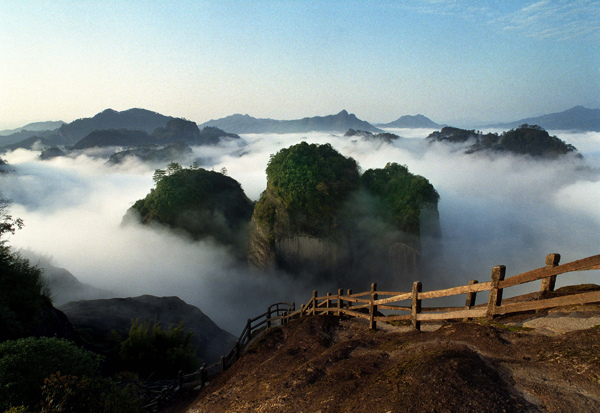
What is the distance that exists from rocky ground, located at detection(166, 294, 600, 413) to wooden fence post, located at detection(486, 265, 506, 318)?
31 centimetres

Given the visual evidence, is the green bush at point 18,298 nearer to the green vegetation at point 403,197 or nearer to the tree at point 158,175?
the green vegetation at point 403,197

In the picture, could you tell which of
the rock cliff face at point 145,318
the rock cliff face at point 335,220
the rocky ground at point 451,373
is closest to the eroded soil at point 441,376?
the rocky ground at point 451,373

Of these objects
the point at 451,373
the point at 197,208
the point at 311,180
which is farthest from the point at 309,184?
the point at 451,373

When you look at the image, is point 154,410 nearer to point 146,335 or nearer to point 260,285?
point 146,335

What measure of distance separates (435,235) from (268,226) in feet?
77.3

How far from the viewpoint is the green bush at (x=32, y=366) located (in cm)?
651

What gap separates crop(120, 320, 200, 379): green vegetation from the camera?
14.9m

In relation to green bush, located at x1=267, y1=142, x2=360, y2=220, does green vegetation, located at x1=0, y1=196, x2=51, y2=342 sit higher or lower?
lower

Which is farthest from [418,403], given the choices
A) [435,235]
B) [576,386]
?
[435,235]

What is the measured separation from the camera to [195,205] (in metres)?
46.8

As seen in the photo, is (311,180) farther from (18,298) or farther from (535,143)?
(535,143)

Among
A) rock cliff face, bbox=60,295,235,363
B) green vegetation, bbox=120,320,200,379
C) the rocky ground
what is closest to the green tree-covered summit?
rock cliff face, bbox=60,295,235,363

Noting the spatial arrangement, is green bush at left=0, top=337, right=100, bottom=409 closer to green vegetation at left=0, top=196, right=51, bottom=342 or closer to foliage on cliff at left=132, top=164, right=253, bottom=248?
green vegetation at left=0, top=196, right=51, bottom=342

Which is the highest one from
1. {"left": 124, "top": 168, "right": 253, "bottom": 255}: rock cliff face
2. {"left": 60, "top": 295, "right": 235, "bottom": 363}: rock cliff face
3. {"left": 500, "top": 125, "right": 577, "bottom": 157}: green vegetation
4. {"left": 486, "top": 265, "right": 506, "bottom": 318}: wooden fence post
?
{"left": 500, "top": 125, "right": 577, "bottom": 157}: green vegetation
